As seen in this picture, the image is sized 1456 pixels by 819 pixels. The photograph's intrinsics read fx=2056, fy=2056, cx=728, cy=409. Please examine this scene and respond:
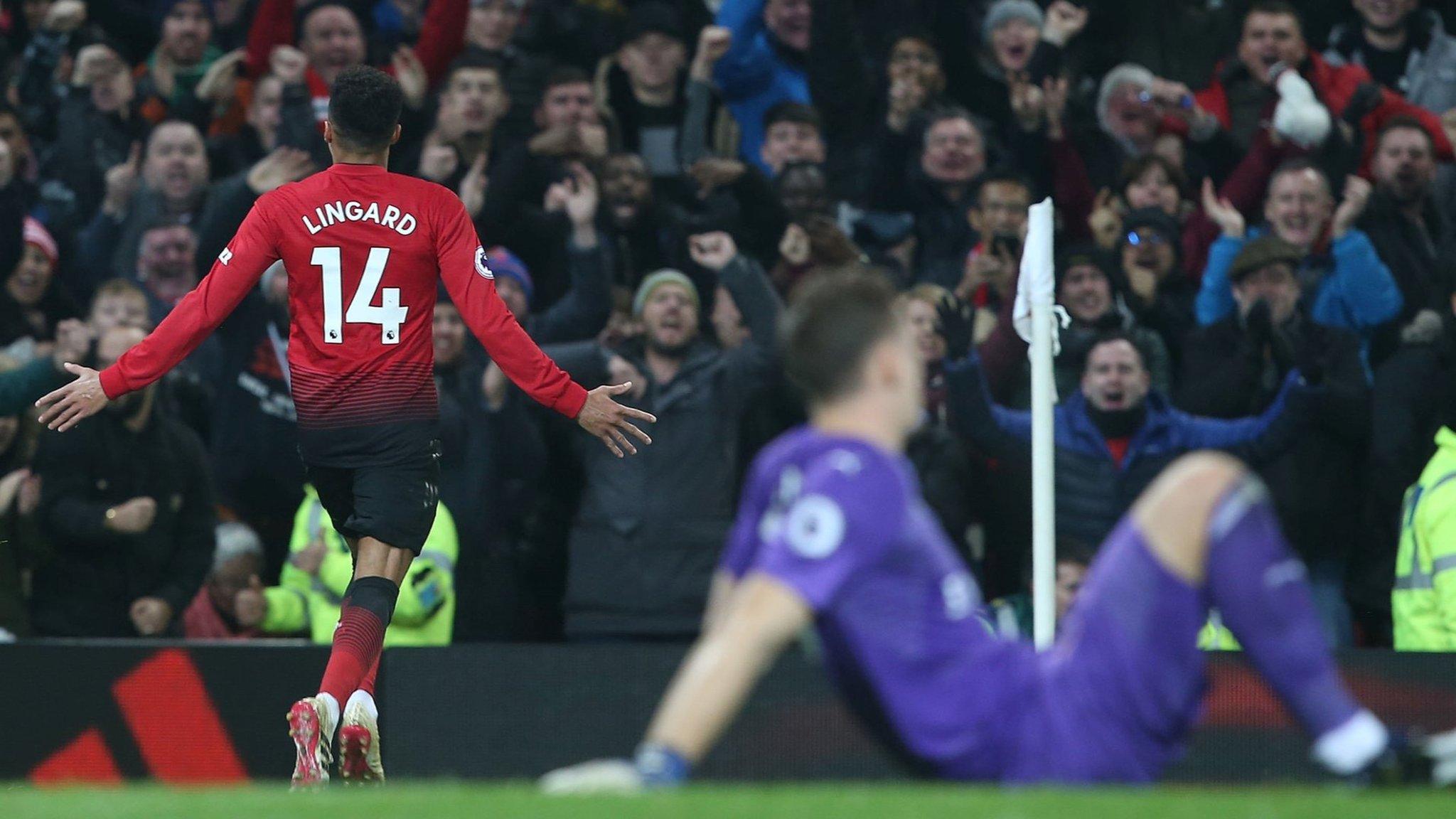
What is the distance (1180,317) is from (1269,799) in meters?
6.23

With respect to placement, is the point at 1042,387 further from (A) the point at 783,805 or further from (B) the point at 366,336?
(A) the point at 783,805

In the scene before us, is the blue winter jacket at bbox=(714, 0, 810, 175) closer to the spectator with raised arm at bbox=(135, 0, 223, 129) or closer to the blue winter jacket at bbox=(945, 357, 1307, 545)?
the blue winter jacket at bbox=(945, 357, 1307, 545)

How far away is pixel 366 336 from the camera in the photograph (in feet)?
22.5

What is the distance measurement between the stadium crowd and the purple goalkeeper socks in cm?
451

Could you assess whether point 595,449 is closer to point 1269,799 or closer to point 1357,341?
point 1357,341

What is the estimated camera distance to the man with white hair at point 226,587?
9289mm

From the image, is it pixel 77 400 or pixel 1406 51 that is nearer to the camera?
pixel 77 400

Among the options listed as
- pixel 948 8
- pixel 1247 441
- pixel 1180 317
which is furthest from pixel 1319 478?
pixel 948 8

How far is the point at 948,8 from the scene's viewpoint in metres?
11.9

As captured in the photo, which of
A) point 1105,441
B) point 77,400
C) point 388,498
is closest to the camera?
point 77,400

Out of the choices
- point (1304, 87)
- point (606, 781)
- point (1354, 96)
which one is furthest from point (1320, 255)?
point (606, 781)

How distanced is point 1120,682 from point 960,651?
31cm

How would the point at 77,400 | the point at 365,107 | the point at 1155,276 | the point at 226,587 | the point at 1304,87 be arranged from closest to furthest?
the point at 77,400 → the point at 365,107 → the point at 226,587 → the point at 1155,276 → the point at 1304,87

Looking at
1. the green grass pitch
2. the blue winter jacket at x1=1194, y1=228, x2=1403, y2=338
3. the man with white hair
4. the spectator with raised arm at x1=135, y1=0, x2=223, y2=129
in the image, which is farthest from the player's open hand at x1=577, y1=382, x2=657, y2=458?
the spectator with raised arm at x1=135, y1=0, x2=223, y2=129
